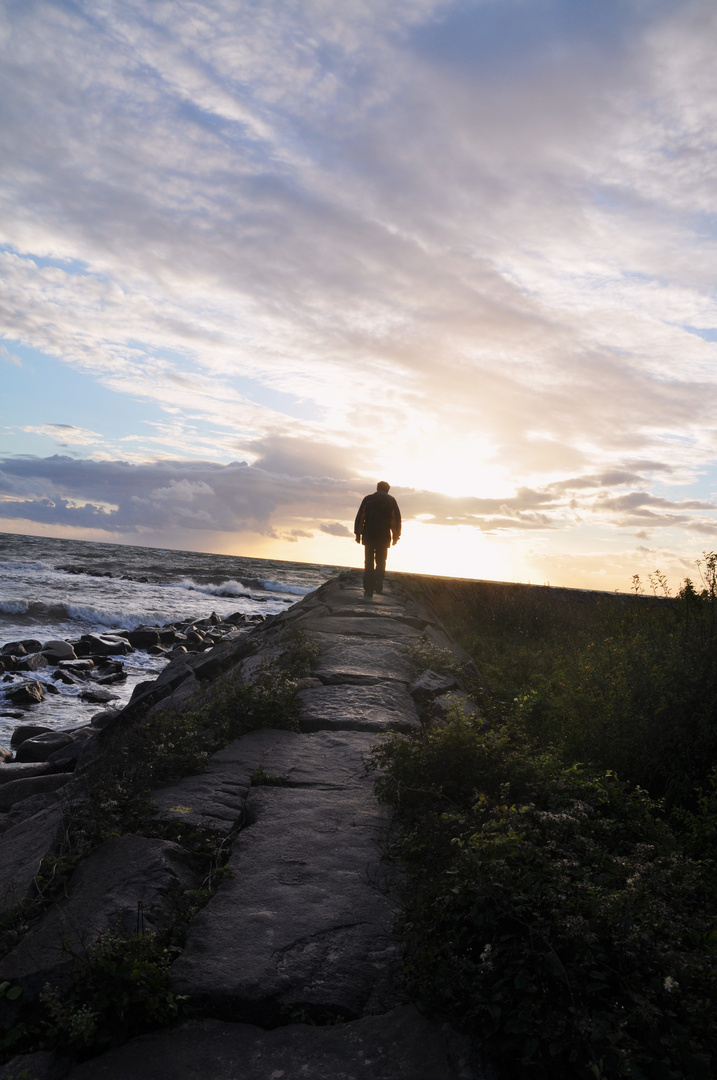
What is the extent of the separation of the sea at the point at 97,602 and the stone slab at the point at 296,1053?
759 cm

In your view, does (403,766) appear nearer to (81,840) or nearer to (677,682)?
(81,840)

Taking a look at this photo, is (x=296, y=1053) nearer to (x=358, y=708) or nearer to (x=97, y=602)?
(x=358, y=708)

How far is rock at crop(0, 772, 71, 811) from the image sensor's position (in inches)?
249

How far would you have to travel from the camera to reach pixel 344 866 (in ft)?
9.91

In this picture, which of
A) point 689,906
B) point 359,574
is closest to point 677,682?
point 689,906

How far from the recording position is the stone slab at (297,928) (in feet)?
7.53

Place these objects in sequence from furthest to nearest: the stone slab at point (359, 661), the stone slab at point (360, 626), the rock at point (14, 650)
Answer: the rock at point (14, 650), the stone slab at point (360, 626), the stone slab at point (359, 661)

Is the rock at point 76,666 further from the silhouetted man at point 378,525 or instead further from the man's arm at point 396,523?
the man's arm at point 396,523

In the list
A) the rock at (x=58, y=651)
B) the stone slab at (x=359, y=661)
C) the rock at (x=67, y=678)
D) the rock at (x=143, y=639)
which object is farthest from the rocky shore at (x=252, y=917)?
the rock at (x=143, y=639)

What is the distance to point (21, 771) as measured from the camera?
23.4 ft

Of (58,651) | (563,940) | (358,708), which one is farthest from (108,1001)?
(58,651)

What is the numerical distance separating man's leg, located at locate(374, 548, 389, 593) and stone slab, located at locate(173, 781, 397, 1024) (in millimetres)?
7910

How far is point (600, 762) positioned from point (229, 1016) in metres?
3.27

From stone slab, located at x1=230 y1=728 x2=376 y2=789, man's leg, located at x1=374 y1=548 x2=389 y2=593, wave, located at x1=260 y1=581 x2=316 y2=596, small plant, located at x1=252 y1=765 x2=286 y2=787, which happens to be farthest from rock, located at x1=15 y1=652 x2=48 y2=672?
wave, located at x1=260 y1=581 x2=316 y2=596
